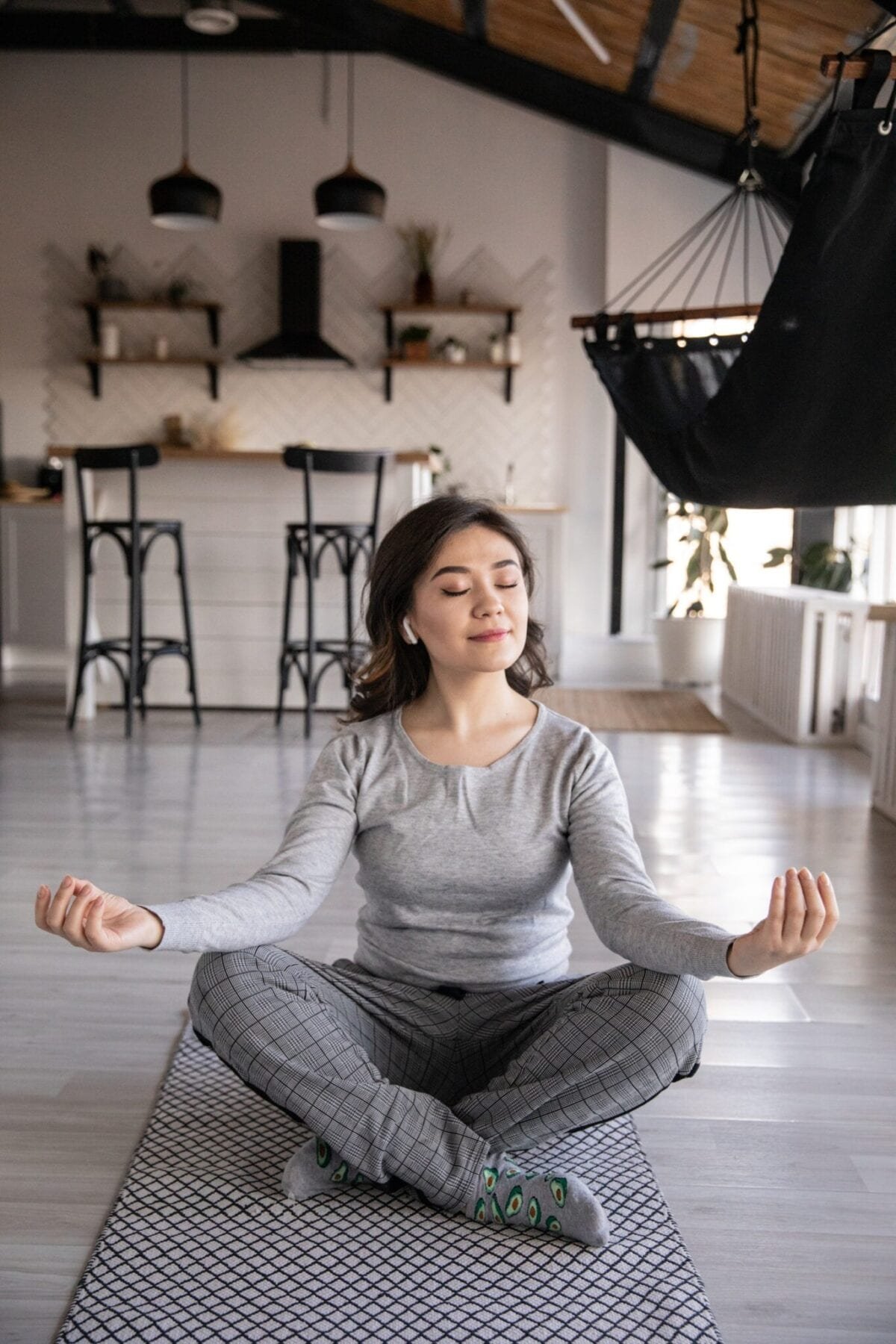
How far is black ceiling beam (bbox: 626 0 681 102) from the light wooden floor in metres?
3.23

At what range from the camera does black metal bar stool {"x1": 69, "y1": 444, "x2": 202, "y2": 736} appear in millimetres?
5004

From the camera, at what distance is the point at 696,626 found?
6.96m

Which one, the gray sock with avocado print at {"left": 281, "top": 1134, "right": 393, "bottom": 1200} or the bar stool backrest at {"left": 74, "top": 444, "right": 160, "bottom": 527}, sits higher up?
the bar stool backrest at {"left": 74, "top": 444, "right": 160, "bottom": 527}

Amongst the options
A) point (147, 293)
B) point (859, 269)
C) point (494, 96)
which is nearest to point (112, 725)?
point (147, 293)

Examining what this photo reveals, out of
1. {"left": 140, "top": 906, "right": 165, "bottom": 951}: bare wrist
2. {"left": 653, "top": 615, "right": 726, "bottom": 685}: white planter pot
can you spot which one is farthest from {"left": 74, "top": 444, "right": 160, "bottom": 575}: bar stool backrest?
{"left": 140, "top": 906, "right": 165, "bottom": 951}: bare wrist

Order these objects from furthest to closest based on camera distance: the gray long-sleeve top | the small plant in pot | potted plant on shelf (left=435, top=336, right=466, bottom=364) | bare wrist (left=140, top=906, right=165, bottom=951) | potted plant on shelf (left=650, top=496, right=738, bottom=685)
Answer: potted plant on shelf (left=435, top=336, right=466, bottom=364)
potted plant on shelf (left=650, top=496, right=738, bottom=685)
the small plant in pot
the gray long-sleeve top
bare wrist (left=140, top=906, right=165, bottom=951)

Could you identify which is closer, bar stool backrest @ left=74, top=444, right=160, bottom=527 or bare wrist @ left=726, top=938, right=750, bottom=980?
bare wrist @ left=726, top=938, right=750, bottom=980

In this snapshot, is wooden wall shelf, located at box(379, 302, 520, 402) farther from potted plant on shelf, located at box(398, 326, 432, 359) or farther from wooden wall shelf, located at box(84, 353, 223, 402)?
wooden wall shelf, located at box(84, 353, 223, 402)

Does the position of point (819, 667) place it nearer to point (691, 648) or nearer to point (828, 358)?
point (691, 648)

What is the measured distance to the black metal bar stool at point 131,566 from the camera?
16.4 feet

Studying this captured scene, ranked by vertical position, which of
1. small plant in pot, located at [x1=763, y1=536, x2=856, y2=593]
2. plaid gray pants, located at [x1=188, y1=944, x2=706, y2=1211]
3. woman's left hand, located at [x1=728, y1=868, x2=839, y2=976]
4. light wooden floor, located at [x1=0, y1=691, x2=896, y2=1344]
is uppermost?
small plant in pot, located at [x1=763, y1=536, x2=856, y2=593]

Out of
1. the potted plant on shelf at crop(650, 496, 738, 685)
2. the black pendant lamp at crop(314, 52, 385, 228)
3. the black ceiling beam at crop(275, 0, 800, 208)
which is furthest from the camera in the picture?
the potted plant on shelf at crop(650, 496, 738, 685)

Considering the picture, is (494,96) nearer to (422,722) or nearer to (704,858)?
(704,858)

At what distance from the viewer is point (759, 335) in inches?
90.1
